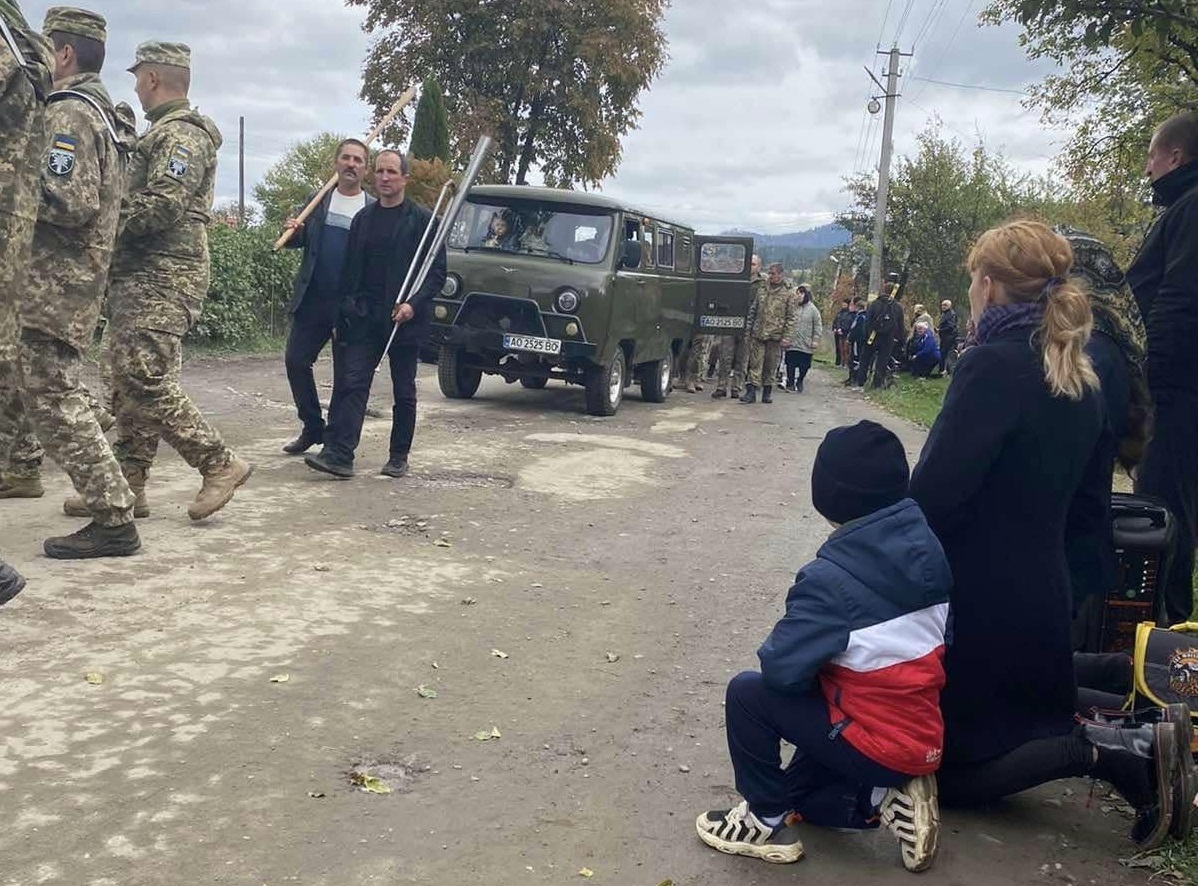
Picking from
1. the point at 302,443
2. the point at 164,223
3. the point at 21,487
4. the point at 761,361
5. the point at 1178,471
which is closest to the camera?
the point at 1178,471

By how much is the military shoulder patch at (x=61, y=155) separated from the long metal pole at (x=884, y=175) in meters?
28.2

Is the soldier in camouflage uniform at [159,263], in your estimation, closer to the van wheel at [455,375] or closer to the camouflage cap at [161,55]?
the camouflage cap at [161,55]

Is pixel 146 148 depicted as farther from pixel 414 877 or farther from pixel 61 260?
pixel 414 877

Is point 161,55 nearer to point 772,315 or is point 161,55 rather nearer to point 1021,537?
point 1021,537

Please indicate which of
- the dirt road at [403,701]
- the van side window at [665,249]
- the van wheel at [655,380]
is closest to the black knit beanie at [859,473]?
the dirt road at [403,701]

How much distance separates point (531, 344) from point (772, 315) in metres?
5.49

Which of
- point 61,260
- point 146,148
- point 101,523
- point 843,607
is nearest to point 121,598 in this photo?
point 101,523

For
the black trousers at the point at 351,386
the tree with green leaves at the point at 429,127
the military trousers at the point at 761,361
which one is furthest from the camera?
the tree with green leaves at the point at 429,127

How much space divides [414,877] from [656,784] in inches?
38.2

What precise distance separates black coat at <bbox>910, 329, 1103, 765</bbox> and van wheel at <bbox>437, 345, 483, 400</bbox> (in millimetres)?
10228

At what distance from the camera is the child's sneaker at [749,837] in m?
3.27

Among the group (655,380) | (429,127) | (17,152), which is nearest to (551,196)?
(655,380)

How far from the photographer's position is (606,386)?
13.3 metres

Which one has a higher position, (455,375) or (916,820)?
(455,375)
